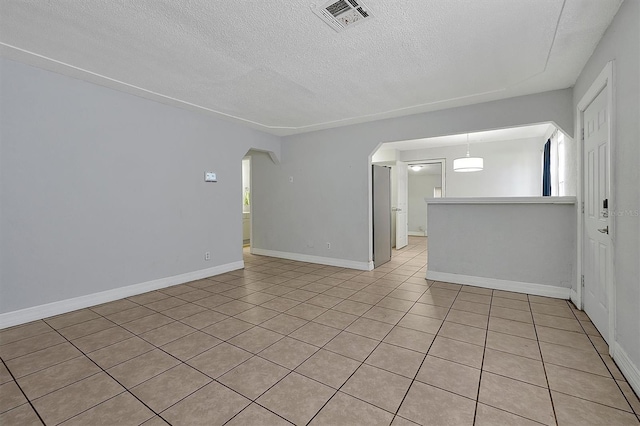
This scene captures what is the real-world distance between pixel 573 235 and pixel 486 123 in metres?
1.78

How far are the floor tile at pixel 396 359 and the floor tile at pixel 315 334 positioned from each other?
443mm

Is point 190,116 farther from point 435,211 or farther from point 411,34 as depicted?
point 435,211

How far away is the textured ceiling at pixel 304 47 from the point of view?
2102 mm

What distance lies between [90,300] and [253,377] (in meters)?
2.60

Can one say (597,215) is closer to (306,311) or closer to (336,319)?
(336,319)

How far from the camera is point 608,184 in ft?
7.48

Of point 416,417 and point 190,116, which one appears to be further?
point 190,116

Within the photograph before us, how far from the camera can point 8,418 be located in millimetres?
1599

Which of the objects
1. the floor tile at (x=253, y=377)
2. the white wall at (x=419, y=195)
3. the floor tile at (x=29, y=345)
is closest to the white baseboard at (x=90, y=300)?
the floor tile at (x=29, y=345)

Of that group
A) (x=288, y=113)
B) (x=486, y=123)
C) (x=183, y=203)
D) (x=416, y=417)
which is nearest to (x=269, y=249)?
(x=183, y=203)

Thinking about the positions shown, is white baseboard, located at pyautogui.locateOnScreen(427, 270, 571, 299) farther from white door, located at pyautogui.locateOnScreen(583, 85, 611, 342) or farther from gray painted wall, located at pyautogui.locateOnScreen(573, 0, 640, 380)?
gray painted wall, located at pyautogui.locateOnScreen(573, 0, 640, 380)

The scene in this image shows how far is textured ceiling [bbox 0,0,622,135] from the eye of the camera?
2102 millimetres

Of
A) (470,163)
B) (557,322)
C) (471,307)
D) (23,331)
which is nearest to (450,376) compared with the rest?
(471,307)

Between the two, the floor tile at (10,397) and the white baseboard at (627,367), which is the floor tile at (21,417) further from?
the white baseboard at (627,367)
